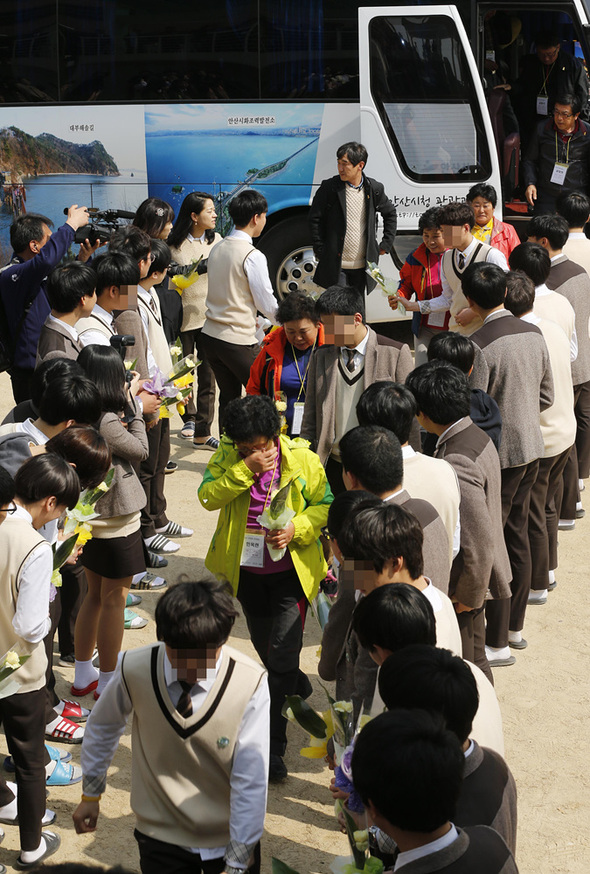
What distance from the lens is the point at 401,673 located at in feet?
7.86

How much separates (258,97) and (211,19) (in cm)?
91

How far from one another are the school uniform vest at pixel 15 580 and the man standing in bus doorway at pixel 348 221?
18.3ft

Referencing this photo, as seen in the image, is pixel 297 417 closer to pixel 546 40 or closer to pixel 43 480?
pixel 43 480

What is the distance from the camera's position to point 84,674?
4883 mm

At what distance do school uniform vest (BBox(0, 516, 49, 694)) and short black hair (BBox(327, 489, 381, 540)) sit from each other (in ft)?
3.23

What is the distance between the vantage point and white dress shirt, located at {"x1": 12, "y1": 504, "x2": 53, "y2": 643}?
3.34 meters

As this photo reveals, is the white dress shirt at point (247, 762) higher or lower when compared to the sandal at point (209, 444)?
higher

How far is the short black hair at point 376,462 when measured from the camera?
3.44 meters

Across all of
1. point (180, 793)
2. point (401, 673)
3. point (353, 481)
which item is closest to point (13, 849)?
point (180, 793)

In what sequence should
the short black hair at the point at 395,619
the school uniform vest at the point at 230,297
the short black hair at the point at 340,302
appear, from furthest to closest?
the school uniform vest at the point at 230,297 < the short black hair at the point at 340,302 < the short black hair at the point at 395,619

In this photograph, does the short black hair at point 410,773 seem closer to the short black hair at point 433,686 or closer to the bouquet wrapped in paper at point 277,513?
the short black hair at point 433,686

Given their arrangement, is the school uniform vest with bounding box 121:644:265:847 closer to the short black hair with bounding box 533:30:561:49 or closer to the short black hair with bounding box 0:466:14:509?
the short black hair with bounding box 0:466:14:509

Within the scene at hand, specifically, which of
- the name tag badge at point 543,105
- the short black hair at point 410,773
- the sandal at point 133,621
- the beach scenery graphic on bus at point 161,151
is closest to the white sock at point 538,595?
the sandal at point 133,621

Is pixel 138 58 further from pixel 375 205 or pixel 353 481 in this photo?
pixel 353 481
